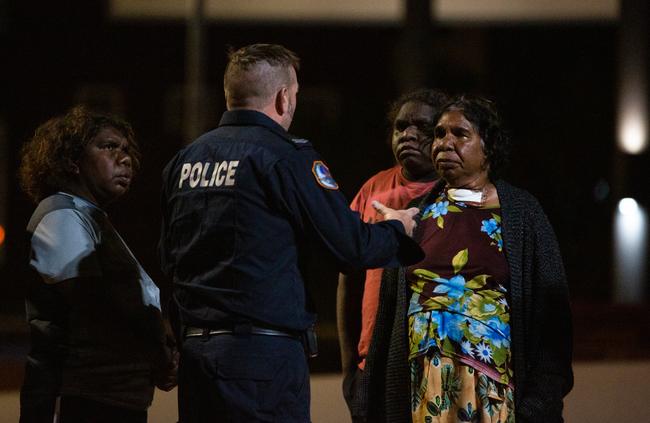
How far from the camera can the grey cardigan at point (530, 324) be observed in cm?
305

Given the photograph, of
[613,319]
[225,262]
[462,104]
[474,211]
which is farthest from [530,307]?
[613,319]

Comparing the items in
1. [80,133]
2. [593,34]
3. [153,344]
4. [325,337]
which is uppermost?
[593,34]

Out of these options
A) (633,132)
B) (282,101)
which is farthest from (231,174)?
(633,132)

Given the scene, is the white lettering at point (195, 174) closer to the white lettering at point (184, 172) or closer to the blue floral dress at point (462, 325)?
the white lettering at point (184, 172)

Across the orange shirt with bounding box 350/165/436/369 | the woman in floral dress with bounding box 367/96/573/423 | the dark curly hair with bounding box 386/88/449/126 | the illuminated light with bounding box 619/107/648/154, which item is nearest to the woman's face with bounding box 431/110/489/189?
the woman in floral dress with bounding box 367/96/573/423

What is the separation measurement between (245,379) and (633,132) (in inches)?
348

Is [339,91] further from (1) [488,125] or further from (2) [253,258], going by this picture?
(2) [253,258]

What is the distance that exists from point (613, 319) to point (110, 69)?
28.0ft

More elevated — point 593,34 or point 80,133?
point 593,34

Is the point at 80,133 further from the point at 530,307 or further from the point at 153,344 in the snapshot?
the point at 530,307

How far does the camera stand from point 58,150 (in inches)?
122

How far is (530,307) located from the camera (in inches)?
122

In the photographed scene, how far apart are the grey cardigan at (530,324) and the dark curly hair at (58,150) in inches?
44.4

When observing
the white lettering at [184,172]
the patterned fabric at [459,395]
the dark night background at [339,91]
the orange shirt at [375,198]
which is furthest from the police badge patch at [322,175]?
the dark night background at [339,91]
